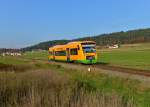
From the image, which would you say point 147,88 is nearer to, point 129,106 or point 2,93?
point 2,93

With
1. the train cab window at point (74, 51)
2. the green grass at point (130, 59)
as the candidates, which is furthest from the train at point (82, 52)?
the green grass at point (130, 59)

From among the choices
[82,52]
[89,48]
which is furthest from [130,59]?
[82,52]

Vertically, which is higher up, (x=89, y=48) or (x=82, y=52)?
(x=89, y=48)

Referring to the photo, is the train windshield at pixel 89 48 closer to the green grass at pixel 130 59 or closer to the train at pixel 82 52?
the train at pixel 82 52

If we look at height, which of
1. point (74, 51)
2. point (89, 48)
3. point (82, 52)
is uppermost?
point (89, 48)

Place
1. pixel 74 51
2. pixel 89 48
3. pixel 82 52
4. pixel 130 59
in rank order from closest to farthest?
pixel 82 52 → pixel 89 48 → pixel 74 51 → pixel 130 59

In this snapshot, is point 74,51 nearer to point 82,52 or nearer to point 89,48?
point 89,48

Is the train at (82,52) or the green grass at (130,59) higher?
the train at (82,52)

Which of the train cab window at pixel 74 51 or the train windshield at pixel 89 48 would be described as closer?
the train windshield at pixel 89 48

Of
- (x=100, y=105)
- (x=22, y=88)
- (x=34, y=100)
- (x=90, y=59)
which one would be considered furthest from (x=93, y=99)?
(x=90, y=59)

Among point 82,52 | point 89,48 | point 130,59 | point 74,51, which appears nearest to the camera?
point 82,52

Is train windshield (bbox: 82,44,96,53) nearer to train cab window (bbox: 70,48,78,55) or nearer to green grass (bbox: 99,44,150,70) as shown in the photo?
train cab window (bbox: 70,48,78,55)

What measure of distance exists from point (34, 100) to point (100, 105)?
1.78 metres

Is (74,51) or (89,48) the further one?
(74,51)
